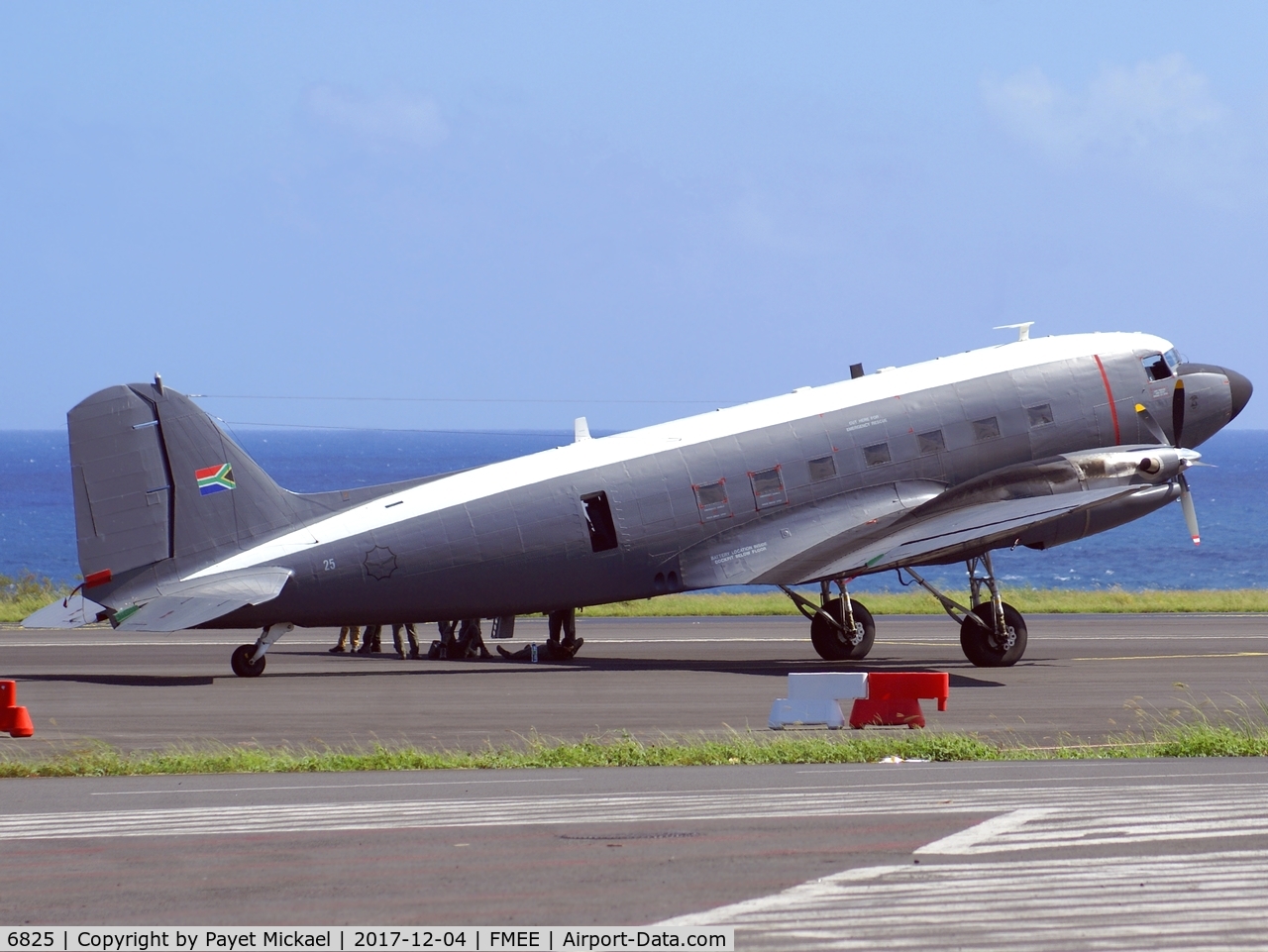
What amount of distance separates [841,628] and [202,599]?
1376cm

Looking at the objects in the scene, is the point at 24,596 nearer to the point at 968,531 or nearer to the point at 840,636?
the point at 840,636

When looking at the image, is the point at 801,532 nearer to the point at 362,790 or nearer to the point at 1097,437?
the point at 1097,437

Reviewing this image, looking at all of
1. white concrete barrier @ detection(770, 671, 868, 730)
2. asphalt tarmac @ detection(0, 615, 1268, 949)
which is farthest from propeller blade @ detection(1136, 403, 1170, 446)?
white concrete barrier @ detection(770, 671, 868, 730)

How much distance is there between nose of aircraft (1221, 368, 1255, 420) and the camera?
33.8m

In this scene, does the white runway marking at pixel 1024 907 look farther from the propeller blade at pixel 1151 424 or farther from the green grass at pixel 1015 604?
the green grass at pixel 1015 604

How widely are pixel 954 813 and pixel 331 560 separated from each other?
56.6 ft

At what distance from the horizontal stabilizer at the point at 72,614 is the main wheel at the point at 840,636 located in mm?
15109

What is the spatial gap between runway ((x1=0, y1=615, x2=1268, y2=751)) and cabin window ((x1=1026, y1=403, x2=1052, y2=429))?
5309 millimetres

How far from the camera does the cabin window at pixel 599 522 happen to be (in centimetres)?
2889

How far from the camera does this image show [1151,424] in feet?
105

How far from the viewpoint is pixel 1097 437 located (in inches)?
1243

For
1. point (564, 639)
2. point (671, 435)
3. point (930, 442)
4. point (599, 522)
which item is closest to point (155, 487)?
point (599, 522)
